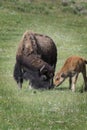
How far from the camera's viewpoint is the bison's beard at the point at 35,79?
16.2m

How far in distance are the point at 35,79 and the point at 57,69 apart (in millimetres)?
8063

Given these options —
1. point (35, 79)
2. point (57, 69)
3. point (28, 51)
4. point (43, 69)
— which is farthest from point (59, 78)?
point (57, 69)

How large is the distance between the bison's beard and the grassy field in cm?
22

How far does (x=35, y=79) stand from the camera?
1616 cm

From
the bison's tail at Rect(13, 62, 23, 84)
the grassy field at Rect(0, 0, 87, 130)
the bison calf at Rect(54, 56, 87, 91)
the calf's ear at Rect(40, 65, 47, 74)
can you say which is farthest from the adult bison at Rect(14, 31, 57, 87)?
the bison calf at Rect(54, 56, 87, 91)

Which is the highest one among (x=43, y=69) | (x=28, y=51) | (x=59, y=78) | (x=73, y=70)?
(x=28, y=51)

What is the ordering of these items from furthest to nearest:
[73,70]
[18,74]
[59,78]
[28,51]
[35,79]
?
[59,78] → [73,70] → [18,74] → [28,51] → [35,79]

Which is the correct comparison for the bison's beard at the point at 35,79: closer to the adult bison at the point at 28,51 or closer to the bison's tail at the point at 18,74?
the adult bison at the point at 28,51

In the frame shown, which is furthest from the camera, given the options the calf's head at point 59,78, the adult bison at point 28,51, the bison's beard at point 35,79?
the calf's head at point 59,78

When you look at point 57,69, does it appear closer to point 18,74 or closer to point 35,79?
point 18,74

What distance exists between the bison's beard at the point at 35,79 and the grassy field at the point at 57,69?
222 millimetres

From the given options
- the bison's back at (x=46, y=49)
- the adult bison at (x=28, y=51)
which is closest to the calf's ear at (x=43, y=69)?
the adult bison at (x=28, y=51)

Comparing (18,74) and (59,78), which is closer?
(18,74)

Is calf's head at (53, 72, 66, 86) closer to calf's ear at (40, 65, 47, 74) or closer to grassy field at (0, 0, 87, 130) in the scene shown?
grassy field at (0, 0, 87, 130)
